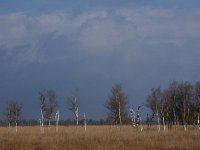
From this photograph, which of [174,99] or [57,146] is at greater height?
[174,99]

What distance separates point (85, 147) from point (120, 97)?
120 feet

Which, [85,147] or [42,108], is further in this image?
[42,108]

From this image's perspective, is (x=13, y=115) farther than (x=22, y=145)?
Yes

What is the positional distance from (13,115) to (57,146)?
49127 mm

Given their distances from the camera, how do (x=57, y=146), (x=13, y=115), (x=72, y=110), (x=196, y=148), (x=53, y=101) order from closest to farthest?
(x=196, y=148) → (x=57, y=146) → (x=72, y=110) → (x=53, y=101) → (x=13, y=115)

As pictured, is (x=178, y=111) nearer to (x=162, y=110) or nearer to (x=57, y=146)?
(x=162, y=110)

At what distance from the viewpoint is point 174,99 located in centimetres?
6569

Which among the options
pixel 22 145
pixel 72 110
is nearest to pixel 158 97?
pixel 72 110

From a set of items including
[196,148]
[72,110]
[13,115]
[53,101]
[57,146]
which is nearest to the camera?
[196,148]

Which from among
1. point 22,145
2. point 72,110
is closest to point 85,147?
point 22,145

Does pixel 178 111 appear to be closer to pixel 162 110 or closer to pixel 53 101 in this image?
pixel 162 110

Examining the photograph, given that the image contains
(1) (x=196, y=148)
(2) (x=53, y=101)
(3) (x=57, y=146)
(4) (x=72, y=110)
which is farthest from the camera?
(2) (x=53, y=101)

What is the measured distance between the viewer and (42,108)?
63969 mm

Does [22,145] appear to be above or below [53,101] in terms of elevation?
below
